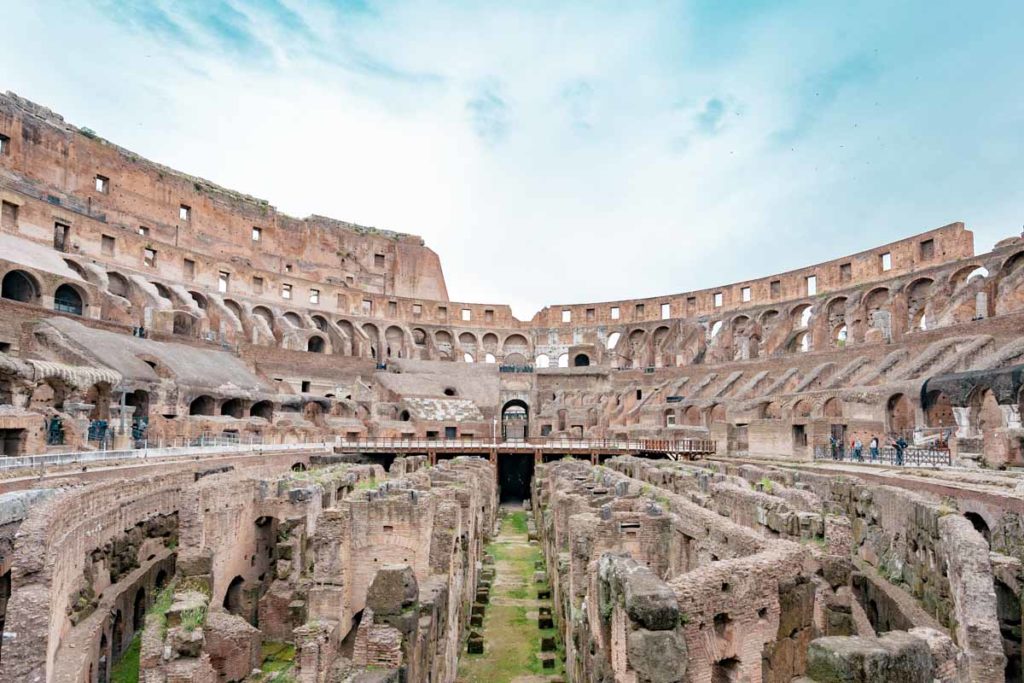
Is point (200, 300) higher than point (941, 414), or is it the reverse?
point (200, 300)

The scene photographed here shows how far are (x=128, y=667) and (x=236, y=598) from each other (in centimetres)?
216

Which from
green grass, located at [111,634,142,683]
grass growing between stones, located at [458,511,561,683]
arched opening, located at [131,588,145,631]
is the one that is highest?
arched opening, located at [131,588,145,631]

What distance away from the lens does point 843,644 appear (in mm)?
4031

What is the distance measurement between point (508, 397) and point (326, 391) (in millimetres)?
15045

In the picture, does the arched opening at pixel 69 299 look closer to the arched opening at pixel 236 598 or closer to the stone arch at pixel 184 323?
the stone arch at pixel 184 323

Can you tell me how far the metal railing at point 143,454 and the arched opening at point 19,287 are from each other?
17.6m

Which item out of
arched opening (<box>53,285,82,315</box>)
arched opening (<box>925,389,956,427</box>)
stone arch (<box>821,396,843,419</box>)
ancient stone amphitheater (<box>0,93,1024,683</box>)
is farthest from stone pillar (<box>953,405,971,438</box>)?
arched opening (<box>53,285,82,315</box>)

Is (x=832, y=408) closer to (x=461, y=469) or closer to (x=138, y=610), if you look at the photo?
(x=461, y=469)

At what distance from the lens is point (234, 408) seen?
35188mm

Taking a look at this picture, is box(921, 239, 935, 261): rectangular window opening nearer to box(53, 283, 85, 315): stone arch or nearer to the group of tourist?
the group of tourist

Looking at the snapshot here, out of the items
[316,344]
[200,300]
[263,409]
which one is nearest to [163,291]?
[200,300]

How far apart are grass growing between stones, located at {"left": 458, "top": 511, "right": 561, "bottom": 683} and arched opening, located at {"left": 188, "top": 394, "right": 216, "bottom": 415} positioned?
20329 mm

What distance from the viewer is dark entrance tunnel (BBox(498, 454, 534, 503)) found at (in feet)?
122

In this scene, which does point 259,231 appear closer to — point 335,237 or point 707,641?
point 335,237
